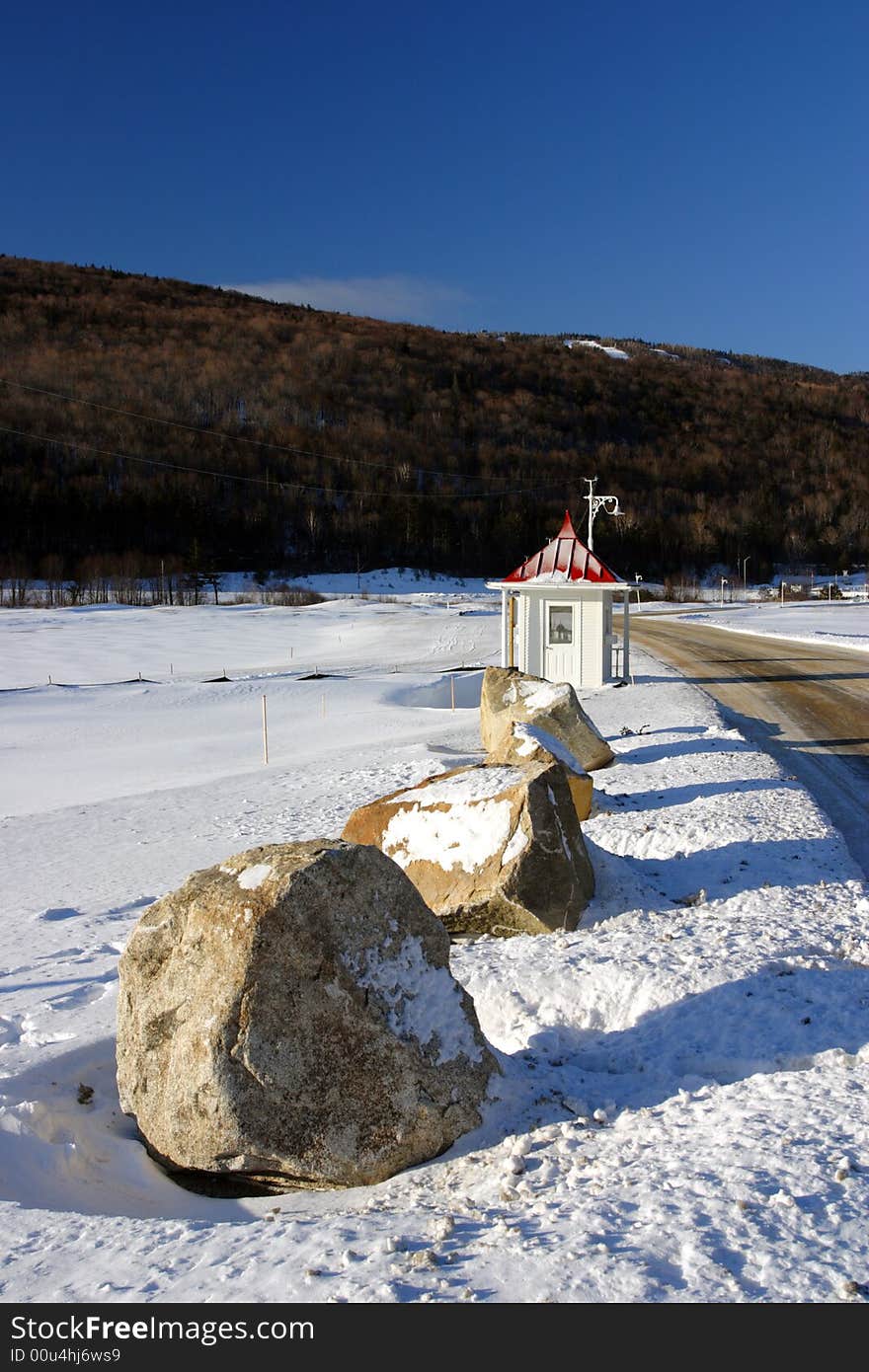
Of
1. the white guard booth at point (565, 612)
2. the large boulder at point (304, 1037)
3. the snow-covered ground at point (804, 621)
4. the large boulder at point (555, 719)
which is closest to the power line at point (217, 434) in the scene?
the snow-covered ground at point (804, 621)

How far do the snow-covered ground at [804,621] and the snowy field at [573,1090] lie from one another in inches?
1014

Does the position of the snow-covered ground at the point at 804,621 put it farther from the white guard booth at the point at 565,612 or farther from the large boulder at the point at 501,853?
the large boulder at the point at 501,853

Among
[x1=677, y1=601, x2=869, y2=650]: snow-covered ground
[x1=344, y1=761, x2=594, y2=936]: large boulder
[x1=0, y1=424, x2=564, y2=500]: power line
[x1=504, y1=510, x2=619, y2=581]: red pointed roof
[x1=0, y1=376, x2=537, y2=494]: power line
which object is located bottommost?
[x1=344, y1=761, x2=594, y2=936]: large boulder

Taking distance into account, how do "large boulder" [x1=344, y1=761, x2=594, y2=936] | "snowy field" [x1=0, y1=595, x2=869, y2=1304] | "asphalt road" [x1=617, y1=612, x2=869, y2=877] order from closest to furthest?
"snowy field" [x1=0, y1=595, x2=869, y2=1304] → "large boulder" [x1=344, y1=761, x2=594, y2=936] → "asphalt road" [x1=617, y1=612, x2=869, y2=877]

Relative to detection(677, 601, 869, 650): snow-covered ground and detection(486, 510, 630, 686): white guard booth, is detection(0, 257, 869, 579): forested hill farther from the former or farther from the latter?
detection(486, 510, 630, 686): white guard booth

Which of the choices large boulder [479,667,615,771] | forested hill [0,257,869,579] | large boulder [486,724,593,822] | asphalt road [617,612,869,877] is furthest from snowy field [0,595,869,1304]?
forested hill [0,257,869,579]

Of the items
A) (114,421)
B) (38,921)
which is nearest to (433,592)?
(114,421)

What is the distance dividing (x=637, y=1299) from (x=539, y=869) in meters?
4.22

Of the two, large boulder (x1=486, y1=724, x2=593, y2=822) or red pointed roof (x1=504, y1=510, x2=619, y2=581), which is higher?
red pointed roof (x1=504, y1=510, x2=619, y2=581)

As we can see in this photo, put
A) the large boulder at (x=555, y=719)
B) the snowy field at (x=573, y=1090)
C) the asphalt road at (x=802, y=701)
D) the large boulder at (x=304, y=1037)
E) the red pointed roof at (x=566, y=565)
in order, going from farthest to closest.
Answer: the red pointed roof at (x=566, y=565) → the large boulder at (x=555, y=719) → the asphalt road at (x=802, y=701) → the large boulder at (x=304, y=1037) → the snowy field at (x=573, y=1090)

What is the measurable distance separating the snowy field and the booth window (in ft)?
33.5

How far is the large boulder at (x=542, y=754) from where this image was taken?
31.9 feet

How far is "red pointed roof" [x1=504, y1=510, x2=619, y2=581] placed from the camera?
22656 millimetres
